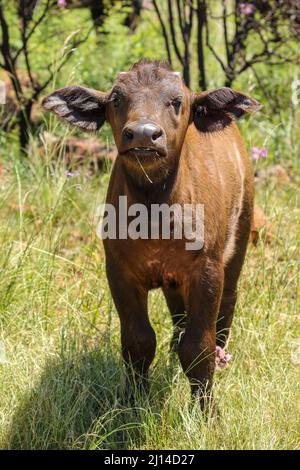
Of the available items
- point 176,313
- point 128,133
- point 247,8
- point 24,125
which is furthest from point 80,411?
point 247,8

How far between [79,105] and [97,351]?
52.1 inches

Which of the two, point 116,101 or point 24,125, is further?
point 24,125

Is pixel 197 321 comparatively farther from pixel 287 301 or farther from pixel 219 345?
pixel 287 301

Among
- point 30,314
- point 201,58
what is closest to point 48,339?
point 30,314

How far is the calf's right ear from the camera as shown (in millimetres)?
4797

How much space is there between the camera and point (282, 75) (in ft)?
31.7

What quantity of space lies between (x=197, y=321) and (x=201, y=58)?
162 inches

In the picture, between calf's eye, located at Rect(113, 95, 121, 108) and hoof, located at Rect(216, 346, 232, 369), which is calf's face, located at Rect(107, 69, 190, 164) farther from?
hoof, located at Rect(216, 346, 232, 369)

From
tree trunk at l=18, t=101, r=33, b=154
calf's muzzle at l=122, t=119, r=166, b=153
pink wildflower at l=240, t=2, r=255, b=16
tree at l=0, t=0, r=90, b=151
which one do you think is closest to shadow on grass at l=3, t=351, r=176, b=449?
calf's muzzle at l=122, t=119, r=166, b=153

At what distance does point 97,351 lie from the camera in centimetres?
522

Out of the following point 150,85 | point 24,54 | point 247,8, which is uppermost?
point 247,8

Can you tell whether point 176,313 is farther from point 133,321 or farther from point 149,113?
point 149,113

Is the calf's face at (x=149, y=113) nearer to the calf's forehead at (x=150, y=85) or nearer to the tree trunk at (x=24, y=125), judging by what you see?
the calf's forehead at (x=150, y=85)

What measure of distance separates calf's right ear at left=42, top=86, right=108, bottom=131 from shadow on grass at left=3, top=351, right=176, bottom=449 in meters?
1.23
